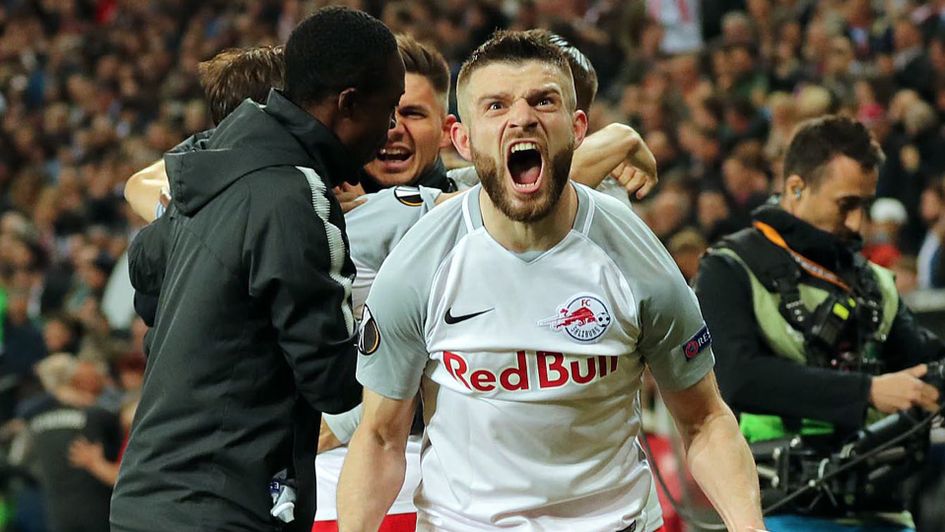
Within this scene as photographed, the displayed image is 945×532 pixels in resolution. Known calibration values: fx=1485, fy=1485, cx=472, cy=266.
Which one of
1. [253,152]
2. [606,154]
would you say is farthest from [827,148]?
[253,152]

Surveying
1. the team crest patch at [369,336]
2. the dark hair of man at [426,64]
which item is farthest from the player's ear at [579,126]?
the dark hair of man at [426,64]

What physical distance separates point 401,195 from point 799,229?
176cm

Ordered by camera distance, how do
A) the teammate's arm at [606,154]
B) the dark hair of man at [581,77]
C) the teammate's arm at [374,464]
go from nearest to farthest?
the teammate's arm at [374,464], the dark hair of man at [581,77], the teammate's arm at [606,154]

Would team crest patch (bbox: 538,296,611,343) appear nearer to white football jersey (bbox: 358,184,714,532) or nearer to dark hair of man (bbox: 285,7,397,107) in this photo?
white football jersey (bbox: 358,184,714,532)

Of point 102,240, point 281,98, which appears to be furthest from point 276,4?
point 281,98

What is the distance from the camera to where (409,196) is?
3.67 meters

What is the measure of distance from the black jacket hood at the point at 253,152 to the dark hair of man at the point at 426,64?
0.82m

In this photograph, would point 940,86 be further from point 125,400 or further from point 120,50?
point 120,50

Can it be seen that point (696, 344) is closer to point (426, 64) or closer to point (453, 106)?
point (426, 64)

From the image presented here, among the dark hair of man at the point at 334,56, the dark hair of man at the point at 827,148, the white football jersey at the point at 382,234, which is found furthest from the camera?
the dark hair of man at the point at 827,148

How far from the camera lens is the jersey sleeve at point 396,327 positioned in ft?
10.4

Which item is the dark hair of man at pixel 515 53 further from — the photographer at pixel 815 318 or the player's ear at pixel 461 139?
the photographer at pixel 815 318

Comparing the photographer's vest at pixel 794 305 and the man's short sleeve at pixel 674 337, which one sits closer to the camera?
the man's short sleeve at pixel 674 337

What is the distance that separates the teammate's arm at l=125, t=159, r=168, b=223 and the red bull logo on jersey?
1.30 m
